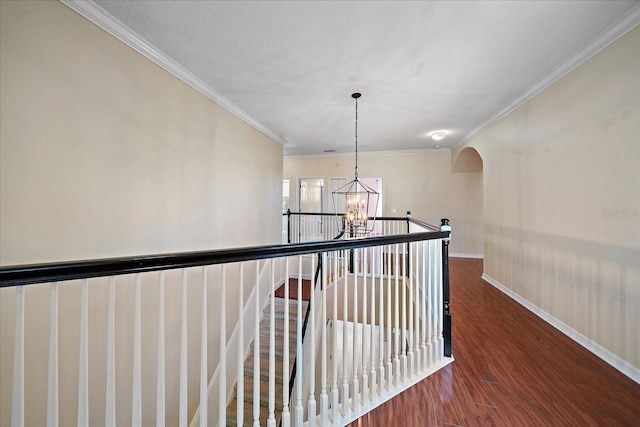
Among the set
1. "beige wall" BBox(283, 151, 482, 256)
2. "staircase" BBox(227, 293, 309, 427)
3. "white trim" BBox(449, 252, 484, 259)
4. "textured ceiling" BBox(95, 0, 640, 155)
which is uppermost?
"textured ceiling" BBox(95, 0, 640, 155)

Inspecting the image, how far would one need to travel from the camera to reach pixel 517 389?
174cm

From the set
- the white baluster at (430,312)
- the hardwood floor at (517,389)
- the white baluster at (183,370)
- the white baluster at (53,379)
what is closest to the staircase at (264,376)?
the white baluster at (430,312)

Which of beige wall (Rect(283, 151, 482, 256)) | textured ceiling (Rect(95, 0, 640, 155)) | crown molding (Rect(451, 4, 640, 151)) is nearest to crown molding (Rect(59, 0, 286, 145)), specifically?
textured ceiling (Rect(95, 0, 640, 155))

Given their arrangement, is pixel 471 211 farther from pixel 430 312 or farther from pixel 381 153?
pixel 430 312

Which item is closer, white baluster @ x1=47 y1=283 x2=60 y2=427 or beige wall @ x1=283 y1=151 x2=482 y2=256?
white baluster @ x1=47 y1=283 x2=60 y2=427

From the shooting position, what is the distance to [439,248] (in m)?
2.22

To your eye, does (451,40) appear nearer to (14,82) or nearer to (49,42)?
(49,42)

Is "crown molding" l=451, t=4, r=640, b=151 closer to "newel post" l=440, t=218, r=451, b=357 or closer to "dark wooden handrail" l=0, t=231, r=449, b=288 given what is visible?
"newel post" l=440, t=218, r=451, b=357

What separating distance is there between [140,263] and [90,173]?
4.46 feet

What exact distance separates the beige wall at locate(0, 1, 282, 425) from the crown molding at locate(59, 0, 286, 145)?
55 millimetres

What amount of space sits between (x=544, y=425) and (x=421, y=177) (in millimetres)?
5643

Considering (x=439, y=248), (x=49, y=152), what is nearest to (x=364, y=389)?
(x=439, y=248)

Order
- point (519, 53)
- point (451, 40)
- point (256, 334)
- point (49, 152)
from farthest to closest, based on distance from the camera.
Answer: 1. point (519, 53)
2. point (451, 40)
3. point (49, 152)
4. point (256, 334)

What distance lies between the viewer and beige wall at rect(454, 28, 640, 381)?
1914 millimetres
